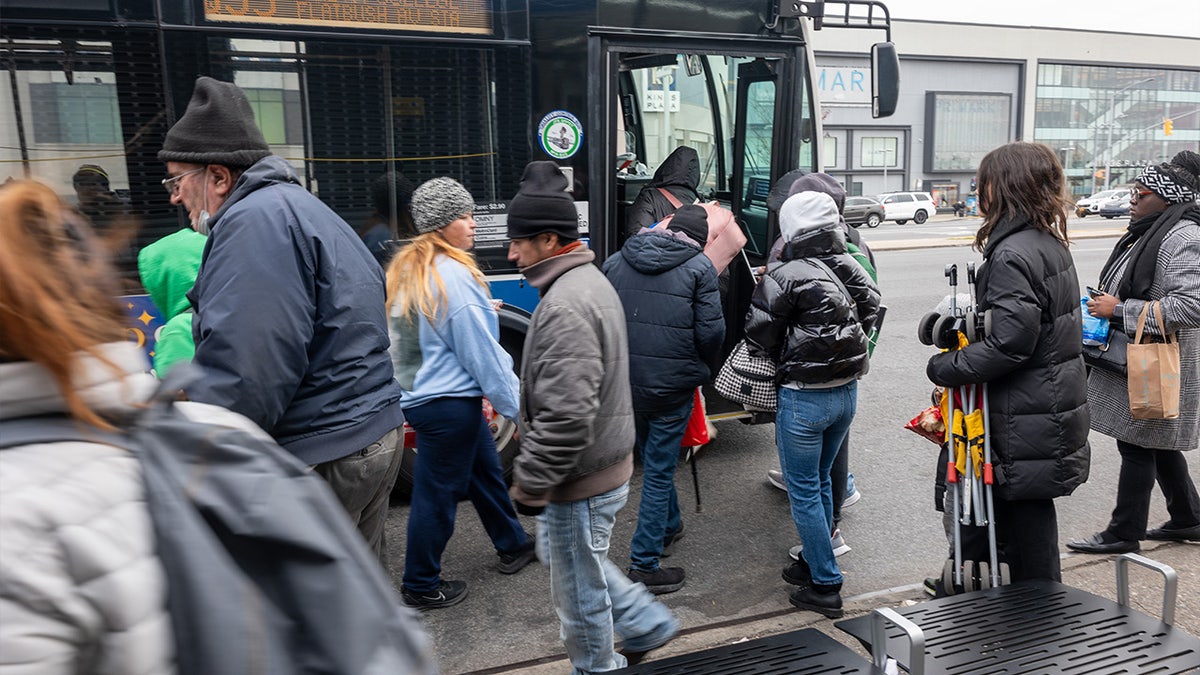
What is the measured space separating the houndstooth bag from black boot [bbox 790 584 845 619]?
2.66ft

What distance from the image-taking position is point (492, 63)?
4965 mm

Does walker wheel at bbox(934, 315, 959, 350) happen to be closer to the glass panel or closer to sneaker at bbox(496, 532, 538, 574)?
sneaker at bbox(496, 532, 538, 574)

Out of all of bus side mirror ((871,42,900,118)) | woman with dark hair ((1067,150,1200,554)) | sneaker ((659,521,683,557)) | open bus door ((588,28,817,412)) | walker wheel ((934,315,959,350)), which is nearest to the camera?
Answer: walker wheel ((934,315,959,350))

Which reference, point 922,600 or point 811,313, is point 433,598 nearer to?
point 811,313

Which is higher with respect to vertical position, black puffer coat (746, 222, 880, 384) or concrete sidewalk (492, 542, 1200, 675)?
black puffer coat (746, 222, 880, 384)

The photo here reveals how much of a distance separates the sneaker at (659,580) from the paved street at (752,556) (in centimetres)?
5

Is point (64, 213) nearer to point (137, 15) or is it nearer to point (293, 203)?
point (293, 203)

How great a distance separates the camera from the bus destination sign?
4.45m

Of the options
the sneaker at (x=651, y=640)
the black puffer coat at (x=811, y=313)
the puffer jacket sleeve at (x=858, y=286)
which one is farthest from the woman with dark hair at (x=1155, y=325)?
the sneaker at (x=651, y=640)

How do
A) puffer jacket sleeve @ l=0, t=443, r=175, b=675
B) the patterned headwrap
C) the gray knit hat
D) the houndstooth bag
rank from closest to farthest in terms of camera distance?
puffer jacket sleeve @ l=0, t=443, r=175, b=675 → the gray knit hat → the houndstooth bag → the patterned headwrap

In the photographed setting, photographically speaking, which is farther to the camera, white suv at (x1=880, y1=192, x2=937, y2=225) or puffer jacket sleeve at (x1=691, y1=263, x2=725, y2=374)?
white suv at (x1=880, y1=192, x2=937, y2=225)

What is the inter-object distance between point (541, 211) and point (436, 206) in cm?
104

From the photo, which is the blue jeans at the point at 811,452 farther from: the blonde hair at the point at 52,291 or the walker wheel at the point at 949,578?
the blonde hair at the point at 52,291

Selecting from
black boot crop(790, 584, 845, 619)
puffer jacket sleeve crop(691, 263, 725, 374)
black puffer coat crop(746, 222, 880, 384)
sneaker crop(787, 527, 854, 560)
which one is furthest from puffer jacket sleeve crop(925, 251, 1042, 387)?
sneaker crop(787, 527, 854, 560)
